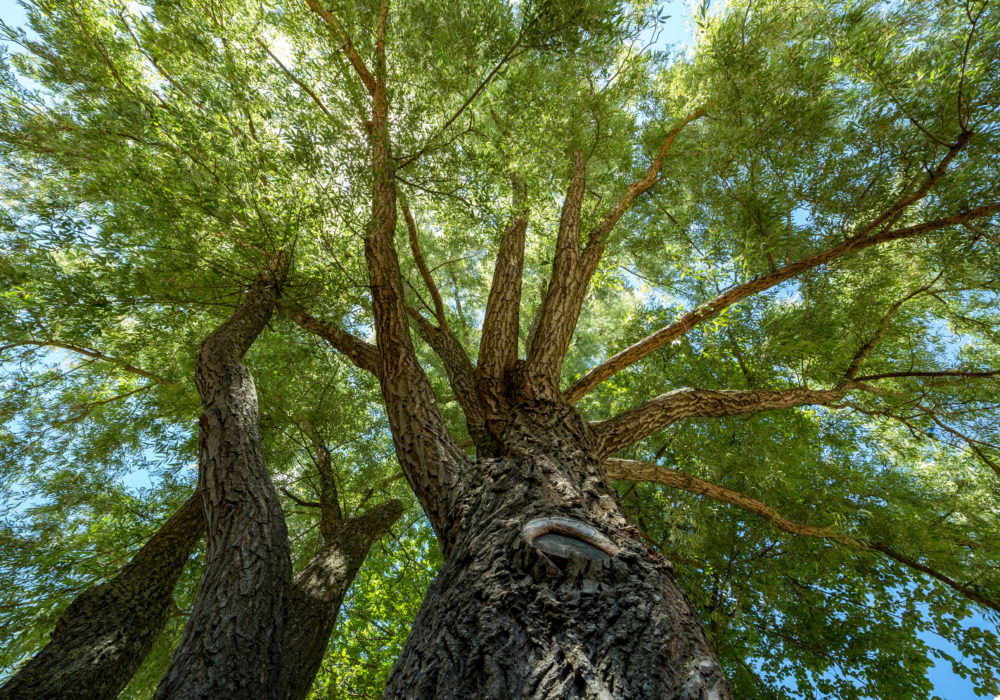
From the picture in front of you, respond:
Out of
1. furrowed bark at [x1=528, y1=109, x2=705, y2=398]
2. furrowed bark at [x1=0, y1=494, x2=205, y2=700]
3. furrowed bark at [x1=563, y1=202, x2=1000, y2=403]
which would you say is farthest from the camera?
furrowed bark at [x1=528, y1=109, x2=705, y2=398]

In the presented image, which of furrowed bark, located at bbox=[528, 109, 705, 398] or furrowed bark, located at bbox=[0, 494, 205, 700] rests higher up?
furrowed bark, located at bbox=[528, 109, 705, 398]

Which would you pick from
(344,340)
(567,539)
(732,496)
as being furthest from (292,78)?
(732,496)

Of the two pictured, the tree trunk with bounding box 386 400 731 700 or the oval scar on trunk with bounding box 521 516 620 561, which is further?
the oval scar on trunk with bounding box 521 516 620 561

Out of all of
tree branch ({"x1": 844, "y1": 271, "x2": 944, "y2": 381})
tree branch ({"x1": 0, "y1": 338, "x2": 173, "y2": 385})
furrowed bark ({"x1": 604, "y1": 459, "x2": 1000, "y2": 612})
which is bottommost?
furrowed bark ({"x1": 604, "y1": 459, "x2": 1000, "y2": 612})

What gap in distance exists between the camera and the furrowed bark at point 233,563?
6.47 feet

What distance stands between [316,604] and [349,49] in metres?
4.29

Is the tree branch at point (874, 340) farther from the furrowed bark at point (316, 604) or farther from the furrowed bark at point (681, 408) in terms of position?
the furrowed bark at point (316, 604)

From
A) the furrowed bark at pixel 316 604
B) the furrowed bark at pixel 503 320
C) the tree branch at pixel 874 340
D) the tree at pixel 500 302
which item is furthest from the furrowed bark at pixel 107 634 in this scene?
the tree branch at pixel 874 340

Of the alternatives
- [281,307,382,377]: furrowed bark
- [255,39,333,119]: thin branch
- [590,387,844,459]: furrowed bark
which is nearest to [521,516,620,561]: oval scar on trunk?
[590,387,844,459]: furrowed bark

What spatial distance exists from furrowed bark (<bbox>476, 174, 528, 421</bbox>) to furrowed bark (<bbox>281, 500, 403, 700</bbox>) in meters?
1.50

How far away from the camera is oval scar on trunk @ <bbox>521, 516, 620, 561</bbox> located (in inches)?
69.1

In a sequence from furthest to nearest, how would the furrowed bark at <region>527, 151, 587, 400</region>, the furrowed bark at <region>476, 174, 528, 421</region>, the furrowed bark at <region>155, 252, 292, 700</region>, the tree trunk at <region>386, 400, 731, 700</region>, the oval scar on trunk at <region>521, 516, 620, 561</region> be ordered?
1. the furrowed bark at <region>527, 151, 587, 400</region>
2. the furrowed bark at <region>476, 174, 528, 421</region>
3. the furrowed bark at <region>155, 252, 292, 700</region>
4. the oval scar on trunk at <region>521, 516, 620, 561</region>
5. the tree trunk at <region>386, 400, 731, 700</region>

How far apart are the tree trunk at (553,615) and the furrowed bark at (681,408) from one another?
54.7 inches

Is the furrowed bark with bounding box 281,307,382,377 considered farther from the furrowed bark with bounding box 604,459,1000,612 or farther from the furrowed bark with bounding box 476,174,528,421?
the furrowed bark with bounding box 604,459,1000,612
